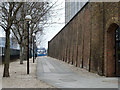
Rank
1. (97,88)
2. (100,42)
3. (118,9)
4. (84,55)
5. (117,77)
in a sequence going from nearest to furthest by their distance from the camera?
(97,88) < (118,9) < (117,77) < (100,42) < (84,55)

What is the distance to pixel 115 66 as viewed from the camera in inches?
501

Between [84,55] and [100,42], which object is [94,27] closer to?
[100,42]

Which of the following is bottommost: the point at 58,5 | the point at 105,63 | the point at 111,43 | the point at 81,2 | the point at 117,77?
the point at 117,77

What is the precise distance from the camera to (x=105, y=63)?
42.1 ft

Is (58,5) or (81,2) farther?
(81,2)

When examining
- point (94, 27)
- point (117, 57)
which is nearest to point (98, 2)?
point (94, 27)

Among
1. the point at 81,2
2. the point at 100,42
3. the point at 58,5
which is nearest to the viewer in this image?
the point at 100,42

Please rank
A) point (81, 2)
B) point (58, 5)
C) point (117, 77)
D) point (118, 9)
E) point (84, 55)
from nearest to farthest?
point (118, 9) → point (117, 77) → point (58, 5) → point (84, 55) → point (81, 2)

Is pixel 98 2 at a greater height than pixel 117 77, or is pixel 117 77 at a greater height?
pixel 98 2

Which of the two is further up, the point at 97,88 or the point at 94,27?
the point at 94,27

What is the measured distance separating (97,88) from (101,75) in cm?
489

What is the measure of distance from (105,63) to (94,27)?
3783mm

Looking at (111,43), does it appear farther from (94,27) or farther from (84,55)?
(84,55)


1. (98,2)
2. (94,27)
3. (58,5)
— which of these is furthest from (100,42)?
(58,5)
